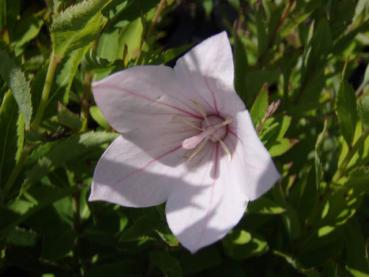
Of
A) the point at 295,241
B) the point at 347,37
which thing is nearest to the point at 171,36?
the point at 347,37

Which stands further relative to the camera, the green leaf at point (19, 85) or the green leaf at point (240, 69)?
the green leaf at point (240, 69)

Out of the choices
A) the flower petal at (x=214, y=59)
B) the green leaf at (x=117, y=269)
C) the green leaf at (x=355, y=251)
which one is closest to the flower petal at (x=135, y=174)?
the flower petal at (x=214, y=59)

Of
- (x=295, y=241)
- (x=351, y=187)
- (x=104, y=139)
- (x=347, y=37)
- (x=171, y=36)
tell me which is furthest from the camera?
(x=171, y=36)

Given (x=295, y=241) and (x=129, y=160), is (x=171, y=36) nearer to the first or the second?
(x=295, y=241)

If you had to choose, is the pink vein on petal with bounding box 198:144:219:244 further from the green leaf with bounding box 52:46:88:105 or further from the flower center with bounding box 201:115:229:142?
the green leaf with bounding box 52:46:88:105

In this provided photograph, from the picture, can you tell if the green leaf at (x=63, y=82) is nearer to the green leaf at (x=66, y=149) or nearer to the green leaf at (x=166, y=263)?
the green leaf at (x=66, y=149)

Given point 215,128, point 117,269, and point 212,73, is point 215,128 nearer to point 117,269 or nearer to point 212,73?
point 212,73

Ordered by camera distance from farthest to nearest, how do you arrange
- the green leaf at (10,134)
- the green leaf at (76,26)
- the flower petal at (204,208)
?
1. the green leaf at (10,134)
2. the flower petal at (204,208)
3. the green leaf at (76,26)

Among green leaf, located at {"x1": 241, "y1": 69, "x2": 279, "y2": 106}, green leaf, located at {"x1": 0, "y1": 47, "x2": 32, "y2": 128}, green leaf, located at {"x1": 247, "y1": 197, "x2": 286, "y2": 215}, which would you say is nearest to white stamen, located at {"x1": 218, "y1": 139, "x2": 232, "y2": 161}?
green leaf, located at {"x1": 247, "y1": 197, "x2": 286, "y2": 215}
